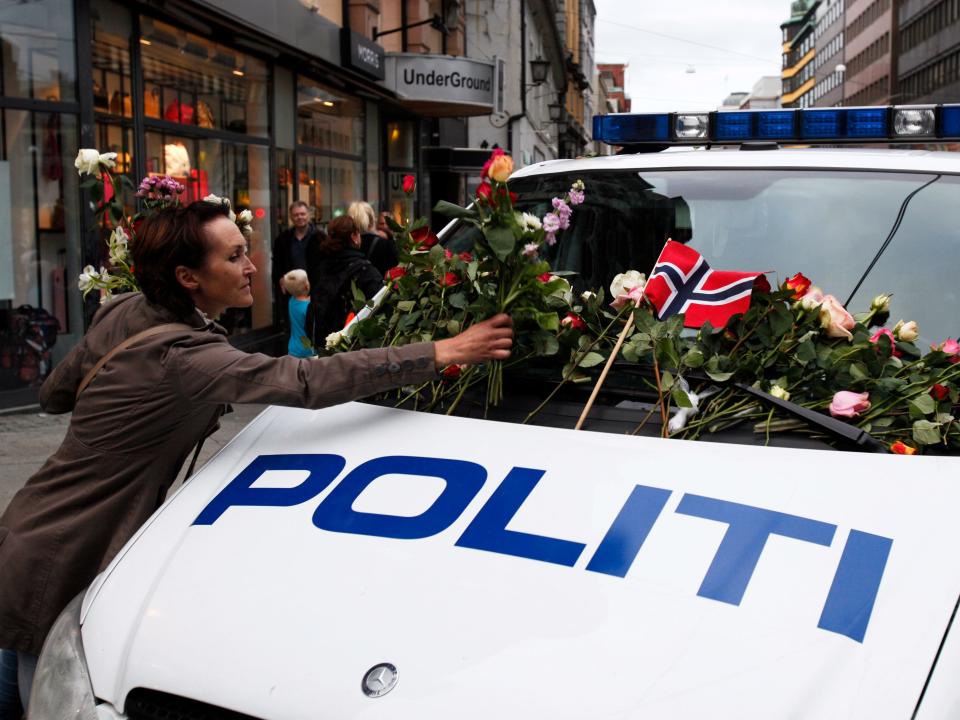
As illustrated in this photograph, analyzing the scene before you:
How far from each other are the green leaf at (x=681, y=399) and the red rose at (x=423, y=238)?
886 millimetres

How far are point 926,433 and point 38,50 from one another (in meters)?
8.39

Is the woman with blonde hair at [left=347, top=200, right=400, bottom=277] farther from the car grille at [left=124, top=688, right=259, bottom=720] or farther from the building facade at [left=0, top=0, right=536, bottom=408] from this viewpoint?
the car grille at [left=124, top=688, right=259, bottom=720]

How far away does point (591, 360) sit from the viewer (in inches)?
100

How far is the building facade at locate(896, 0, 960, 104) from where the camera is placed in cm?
6419

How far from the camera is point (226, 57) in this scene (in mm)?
12289

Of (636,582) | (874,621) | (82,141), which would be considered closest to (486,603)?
(636,582)

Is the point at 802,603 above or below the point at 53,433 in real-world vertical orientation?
above

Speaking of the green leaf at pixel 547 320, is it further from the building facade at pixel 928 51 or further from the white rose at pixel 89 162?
the building facade at pixel 928 51

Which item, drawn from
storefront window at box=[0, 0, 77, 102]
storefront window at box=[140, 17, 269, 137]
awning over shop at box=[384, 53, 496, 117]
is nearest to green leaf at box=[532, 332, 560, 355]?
storefront window at box=[0, 0, 77, 102]

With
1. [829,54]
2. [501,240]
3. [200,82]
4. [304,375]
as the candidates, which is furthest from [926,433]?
[829,54]

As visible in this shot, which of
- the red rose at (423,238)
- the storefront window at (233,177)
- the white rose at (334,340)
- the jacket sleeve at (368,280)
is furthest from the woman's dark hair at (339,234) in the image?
the red rose at (423,238)

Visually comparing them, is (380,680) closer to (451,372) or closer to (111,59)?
(451,372)

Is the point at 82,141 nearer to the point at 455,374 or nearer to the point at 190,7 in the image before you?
the point at 190,7

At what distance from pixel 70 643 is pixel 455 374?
3.43 ft
